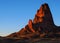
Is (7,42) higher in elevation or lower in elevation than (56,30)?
lower

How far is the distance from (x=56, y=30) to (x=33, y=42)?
141ft

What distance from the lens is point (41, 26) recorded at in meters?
144

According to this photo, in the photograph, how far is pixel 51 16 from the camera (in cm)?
15412

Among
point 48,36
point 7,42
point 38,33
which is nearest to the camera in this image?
point 7,42

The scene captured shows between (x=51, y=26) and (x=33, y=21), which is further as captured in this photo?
(x=33, y=21)

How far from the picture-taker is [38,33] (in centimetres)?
13438

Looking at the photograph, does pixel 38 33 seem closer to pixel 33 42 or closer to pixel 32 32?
pixel 32 32

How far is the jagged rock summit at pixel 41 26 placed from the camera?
13856cm

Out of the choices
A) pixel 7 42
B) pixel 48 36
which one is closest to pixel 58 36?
pixel 48 36

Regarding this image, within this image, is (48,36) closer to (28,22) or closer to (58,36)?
(58,36)

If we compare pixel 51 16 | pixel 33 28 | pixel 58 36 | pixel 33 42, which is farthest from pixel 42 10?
pixel 33 42

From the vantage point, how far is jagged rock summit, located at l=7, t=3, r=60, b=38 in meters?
139

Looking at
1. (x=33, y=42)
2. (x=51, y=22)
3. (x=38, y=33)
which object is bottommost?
(x=33, y=42)

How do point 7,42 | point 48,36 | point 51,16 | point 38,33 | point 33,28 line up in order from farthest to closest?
1. point 51,16
2. point 33,28
3. point 38,33
4. point 48,36
5. point 7,42
